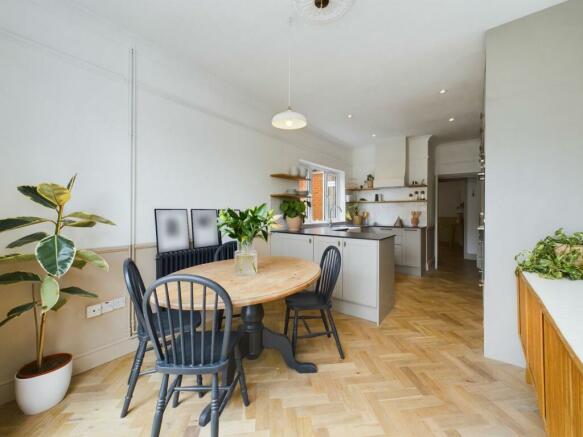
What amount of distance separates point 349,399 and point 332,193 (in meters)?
4.51

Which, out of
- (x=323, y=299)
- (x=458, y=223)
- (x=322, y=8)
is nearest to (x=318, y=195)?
(x=323, y=299)

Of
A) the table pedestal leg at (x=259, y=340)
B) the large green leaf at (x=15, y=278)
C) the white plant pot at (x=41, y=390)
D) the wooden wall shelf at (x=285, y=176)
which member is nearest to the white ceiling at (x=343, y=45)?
the wooden wall shelf at (x=285, y=176)

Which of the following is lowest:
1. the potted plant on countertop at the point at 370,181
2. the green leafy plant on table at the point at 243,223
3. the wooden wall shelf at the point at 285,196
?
the green leafy plant on table at the point at 243,223

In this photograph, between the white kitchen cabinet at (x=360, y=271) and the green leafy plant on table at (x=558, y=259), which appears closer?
the green leafy plant on table at (x=558, y=259)

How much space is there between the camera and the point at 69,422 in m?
1.44

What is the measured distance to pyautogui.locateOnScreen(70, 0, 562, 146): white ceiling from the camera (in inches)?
74.1

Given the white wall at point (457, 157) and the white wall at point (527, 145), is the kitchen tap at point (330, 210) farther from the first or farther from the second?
the white wall at point (527, 145)

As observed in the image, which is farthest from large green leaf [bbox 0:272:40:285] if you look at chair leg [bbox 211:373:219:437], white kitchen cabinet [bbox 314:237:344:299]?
white kitchen cabinet [bbox 314:237:344:299]

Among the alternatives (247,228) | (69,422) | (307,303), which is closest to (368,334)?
(307,303)

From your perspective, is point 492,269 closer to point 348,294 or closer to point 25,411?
point 348,294

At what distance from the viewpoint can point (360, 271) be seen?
2.83 metres

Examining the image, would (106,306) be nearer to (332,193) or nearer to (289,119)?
(289,119)

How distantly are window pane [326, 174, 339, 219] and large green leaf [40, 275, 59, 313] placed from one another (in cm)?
477

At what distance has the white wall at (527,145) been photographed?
176cm
